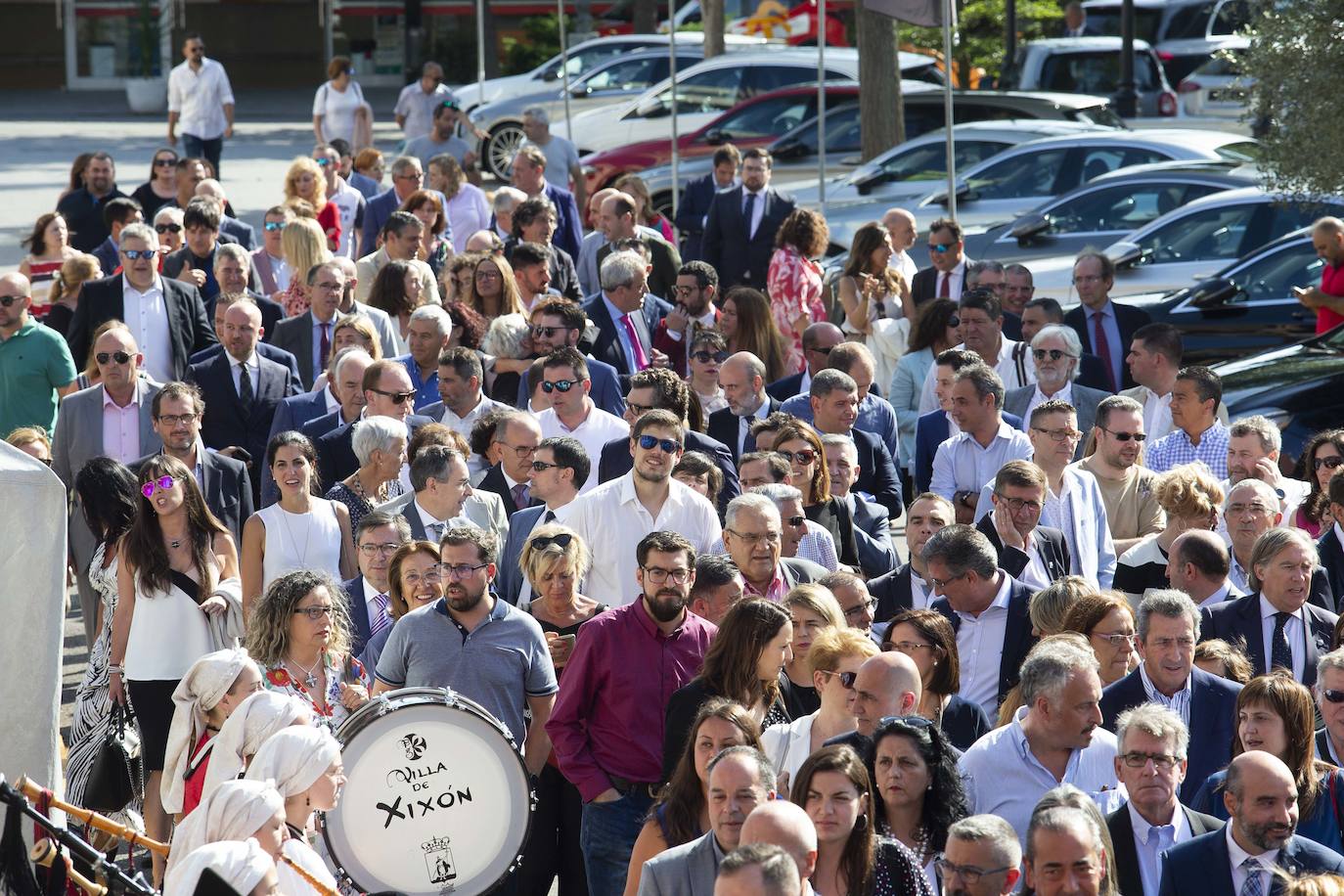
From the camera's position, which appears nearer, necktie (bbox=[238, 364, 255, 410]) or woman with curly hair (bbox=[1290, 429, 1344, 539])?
woman with curly hair (bbox=[1290, 429, 1344, 539])

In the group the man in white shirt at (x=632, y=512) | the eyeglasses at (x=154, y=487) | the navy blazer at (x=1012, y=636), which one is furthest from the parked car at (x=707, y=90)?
the navy blazer at (x=1012, y=636)

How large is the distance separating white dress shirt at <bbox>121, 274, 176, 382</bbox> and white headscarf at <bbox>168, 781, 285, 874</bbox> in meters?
6.86

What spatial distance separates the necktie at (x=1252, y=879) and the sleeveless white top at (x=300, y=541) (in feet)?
14.1

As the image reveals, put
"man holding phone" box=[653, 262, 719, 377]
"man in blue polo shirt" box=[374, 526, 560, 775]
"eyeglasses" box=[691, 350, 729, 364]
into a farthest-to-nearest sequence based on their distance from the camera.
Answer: "man holding phone" box=[653, 262, 719, 377], "eyeglasses" box=[691, 350, 729, 364], "man in blue polo shirt" box=[374, 526, 560, 775]

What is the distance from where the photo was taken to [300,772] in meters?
6.32

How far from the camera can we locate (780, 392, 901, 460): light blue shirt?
11.2m

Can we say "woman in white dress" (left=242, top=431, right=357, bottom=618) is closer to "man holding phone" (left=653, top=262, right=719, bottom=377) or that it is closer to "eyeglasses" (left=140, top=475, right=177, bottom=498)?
"eyeglasses" (left=140, top=475, right=177, bottom=498)

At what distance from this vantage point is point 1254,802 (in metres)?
6.50

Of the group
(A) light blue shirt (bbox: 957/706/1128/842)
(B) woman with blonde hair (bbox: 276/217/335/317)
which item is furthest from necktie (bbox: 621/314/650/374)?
(A) light blue shirt (bbox: 957/706/1128/842)

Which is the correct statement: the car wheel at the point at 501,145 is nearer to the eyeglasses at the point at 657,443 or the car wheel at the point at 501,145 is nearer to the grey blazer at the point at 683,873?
the eyeglasses at the point at 657,443

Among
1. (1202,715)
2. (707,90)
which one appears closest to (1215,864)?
(1202,715)

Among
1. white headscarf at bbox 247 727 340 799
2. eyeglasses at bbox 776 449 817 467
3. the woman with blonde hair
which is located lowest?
white headscarf at bbox 247 727 340 799

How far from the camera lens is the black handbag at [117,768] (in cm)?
859

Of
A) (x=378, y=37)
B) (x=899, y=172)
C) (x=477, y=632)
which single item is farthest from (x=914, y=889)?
(x=378, y=37)
